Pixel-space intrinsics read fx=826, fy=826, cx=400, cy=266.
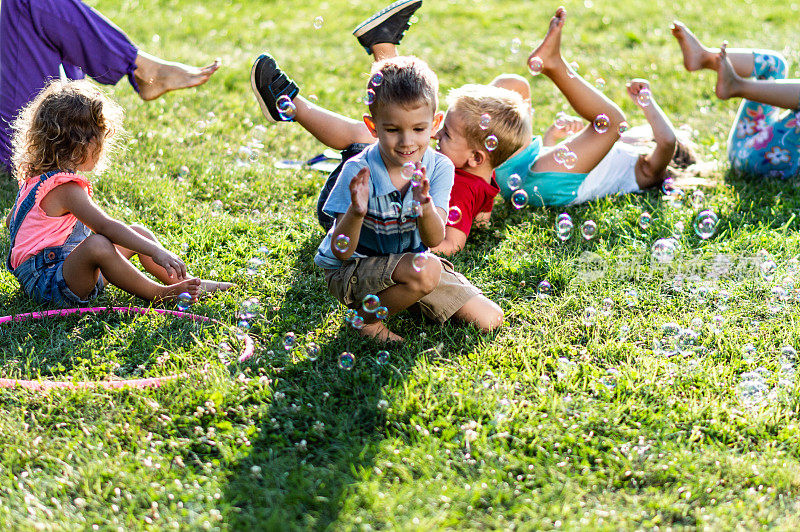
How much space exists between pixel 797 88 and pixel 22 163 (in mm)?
4195

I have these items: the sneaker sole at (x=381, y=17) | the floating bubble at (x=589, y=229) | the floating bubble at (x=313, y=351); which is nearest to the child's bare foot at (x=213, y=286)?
the floating bubble at (x=313, y=351)

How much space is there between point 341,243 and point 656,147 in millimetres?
2549

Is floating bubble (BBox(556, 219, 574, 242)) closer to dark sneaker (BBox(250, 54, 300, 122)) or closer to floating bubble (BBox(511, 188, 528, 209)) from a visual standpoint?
floating bubble (BBox(511, 188, 528, 209))

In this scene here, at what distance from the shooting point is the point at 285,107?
4.18m

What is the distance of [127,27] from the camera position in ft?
27.1

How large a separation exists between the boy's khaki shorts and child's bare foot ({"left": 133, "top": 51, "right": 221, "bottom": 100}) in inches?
77.6

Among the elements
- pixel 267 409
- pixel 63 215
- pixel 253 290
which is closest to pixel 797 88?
pixel 253 290

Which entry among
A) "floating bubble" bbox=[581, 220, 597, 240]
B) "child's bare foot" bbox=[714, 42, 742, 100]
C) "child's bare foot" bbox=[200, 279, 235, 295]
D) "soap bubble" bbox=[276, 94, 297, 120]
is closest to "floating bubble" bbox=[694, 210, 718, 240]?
"floating bubble" bbox=[581, 220, 597, 240]

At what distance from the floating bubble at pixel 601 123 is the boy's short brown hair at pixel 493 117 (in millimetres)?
589

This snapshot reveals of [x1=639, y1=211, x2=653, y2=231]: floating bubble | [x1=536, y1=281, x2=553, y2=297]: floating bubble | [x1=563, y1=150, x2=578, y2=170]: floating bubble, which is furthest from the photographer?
[x1=563, y1=150, x2=578, y2=170]: floating bubble

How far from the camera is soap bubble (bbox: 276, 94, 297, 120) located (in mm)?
4160

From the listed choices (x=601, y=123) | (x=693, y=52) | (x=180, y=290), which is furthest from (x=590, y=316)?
(x=693, y=52)

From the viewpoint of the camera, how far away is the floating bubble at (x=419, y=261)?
318cm

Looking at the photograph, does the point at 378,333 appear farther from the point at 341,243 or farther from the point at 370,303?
the point at 341,243
